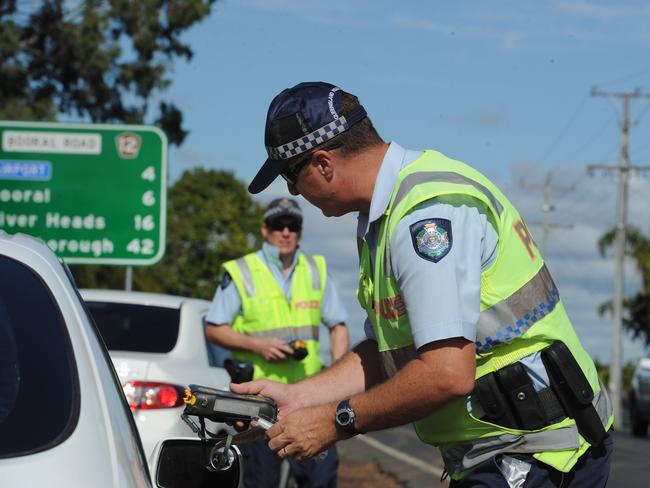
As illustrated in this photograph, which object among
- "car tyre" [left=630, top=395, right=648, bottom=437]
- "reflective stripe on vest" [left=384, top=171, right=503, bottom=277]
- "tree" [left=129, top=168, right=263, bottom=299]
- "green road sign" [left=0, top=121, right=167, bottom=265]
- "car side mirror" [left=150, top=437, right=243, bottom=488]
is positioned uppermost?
"tree" [left=129, top=168, right=263, bottom=299]

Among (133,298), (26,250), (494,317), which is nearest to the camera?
(26,250)

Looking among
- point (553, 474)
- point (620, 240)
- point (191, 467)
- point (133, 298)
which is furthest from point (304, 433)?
point (620, 240)

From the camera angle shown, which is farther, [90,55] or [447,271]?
[90,55]

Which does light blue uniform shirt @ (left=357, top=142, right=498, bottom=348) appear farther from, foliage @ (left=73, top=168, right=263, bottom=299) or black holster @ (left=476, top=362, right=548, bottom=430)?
foliage @ (left=73, top=168, right=263, bottom=299)

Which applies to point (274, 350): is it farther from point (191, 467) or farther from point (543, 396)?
point (191, 467)

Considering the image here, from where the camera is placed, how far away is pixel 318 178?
378 centimetres

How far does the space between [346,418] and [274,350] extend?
161 inches

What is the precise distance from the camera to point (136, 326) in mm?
8578

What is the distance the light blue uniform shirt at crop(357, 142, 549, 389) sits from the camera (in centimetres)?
343

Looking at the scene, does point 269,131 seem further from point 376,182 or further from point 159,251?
point 159,251

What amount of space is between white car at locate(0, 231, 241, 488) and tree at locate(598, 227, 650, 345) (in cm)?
5991

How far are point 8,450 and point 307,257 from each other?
5.88 m

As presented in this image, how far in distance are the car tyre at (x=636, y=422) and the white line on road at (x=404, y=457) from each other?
4752 mm

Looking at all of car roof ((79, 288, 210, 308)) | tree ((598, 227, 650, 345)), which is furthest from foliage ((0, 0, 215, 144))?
tree ((598, 227, 650, 345))
